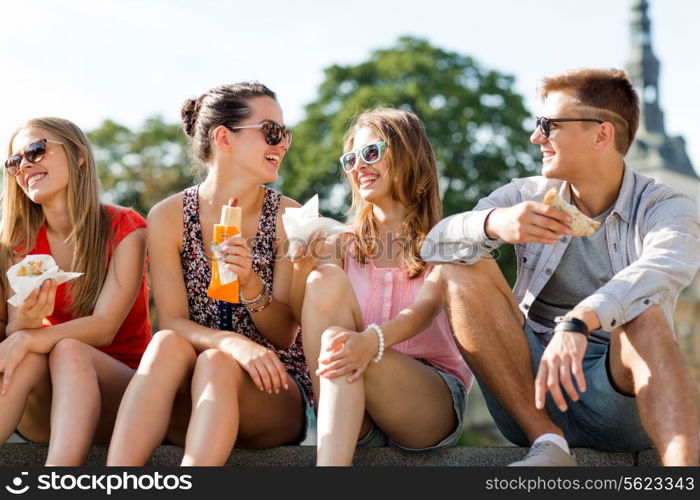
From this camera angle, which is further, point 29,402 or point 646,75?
point 646,75

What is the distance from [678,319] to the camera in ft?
203

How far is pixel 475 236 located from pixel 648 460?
1.37m

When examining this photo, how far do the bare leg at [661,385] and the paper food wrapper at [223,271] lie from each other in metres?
1.79

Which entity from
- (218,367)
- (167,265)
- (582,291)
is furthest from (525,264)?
(167,265)

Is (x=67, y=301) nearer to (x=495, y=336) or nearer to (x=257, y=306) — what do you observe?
(x=257, y=306)

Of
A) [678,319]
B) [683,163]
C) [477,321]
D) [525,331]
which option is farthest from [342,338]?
[683,163]

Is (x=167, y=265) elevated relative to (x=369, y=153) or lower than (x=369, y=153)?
lower

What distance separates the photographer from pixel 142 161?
32562 millimetres

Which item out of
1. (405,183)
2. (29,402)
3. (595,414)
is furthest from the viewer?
(405,183)

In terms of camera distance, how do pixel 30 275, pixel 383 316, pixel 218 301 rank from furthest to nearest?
1. pixel 218 301
2. pixel 383 316
3. pixel 30 275

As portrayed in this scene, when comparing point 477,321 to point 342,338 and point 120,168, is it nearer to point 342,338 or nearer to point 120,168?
point 342,338

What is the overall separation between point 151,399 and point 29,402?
0.94m

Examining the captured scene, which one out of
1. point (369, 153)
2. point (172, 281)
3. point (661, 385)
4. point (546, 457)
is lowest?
point (546, 457)

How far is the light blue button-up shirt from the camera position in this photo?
12.8ft
